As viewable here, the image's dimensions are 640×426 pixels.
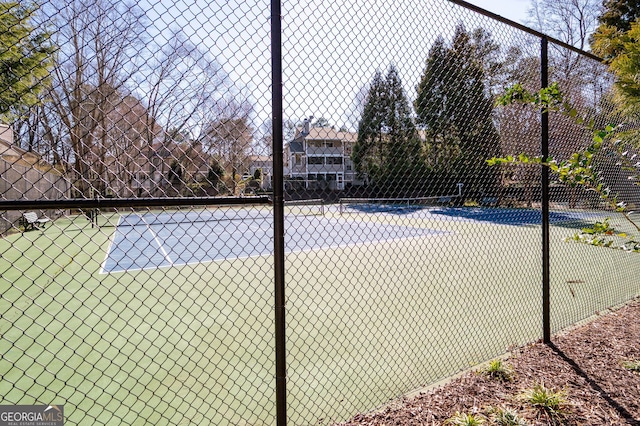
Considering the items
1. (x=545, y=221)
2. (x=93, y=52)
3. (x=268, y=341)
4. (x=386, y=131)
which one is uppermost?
(x=386, y=131)

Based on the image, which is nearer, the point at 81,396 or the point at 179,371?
the point at 81,396

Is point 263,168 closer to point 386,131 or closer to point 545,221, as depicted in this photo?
point 545,221

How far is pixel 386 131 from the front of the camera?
670 cm

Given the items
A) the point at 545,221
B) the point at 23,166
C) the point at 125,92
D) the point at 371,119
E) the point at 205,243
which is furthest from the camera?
the point at 205,243

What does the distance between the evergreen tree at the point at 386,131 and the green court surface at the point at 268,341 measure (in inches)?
49.7

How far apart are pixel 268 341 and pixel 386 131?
4679 millimetres

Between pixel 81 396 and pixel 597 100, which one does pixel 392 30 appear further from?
pixel 597 100

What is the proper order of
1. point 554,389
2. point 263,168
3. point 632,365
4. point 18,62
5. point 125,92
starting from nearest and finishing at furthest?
point 18,62
point 125,92
point 263,168
point 554,389
point 632,365

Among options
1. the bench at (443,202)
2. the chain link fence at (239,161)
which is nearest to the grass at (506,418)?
the chain link fence at (239,161)

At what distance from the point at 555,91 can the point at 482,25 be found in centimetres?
120

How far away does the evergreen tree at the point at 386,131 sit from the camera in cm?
332

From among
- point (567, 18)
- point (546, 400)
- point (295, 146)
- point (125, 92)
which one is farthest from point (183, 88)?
point (567, 18)

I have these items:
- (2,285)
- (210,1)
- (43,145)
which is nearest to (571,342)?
(210,1)

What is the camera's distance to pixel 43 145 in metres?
1.86
